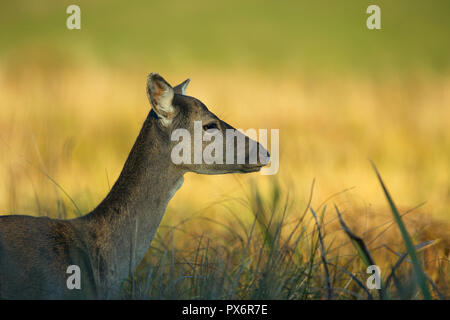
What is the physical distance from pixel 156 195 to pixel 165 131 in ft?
1.50

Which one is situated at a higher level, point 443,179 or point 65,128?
point 65,128

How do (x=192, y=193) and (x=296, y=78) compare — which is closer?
(x=192, y=193)

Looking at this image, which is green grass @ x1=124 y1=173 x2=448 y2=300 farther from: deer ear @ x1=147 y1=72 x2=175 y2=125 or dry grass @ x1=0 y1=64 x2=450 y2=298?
deer ear @ x1=147 y1=72 x2=175 y2=125

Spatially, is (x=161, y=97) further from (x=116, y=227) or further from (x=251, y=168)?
(x=116, y=227)

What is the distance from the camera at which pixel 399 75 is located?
14805 millimetres

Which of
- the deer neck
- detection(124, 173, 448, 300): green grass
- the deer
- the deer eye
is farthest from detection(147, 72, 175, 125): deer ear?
detection(124, 173, 448, 300): green grass

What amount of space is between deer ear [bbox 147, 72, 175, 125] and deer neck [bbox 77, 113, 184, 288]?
11 centimetres

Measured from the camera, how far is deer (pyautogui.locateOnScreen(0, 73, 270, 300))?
4.27 meters

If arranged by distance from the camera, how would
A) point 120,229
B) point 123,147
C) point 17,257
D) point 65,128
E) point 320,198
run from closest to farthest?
1. point 17,257
2. point 120,229
3. point 320,198
4. point 123,147
5. point 65,128

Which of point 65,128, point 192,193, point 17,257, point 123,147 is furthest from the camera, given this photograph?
point 65,128

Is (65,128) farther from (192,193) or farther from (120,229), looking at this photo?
(120,229)

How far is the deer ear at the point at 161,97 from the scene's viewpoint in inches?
182

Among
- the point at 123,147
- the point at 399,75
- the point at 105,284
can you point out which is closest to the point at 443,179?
the point at 123,147

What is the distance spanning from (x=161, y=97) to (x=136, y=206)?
0.77 meters
